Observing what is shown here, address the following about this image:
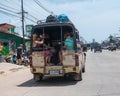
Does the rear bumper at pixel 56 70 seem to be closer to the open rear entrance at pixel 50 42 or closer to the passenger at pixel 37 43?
the open rear entrance at pixel 50 42

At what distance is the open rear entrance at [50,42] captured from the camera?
18594 mm

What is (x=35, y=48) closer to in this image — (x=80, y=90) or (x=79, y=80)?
(x=79, y=80)

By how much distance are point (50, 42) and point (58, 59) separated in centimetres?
165

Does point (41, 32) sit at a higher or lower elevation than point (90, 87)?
higher

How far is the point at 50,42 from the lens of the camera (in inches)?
799

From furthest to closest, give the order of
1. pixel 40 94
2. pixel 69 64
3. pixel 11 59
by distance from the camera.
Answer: pixel 11 59 < pixel 69 64 < pixel 40 94

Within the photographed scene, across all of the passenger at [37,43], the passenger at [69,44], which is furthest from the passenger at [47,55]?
the passenger at [69,44]

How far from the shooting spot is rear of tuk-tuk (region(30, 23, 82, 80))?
17.8 metres

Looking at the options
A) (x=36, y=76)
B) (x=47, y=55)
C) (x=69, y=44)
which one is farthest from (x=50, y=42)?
(x=69, y=44)

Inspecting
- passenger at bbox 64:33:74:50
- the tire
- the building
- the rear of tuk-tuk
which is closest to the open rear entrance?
→ the rear of tuk-tuk

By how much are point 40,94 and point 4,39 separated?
38312 mm

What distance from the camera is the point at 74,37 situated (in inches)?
717

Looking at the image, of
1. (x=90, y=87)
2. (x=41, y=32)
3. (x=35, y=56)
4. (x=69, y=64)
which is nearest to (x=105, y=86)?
(x=90, y=87)

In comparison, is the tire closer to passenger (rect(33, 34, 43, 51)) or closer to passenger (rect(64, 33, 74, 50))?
passenger (rect(33, 34, 43, 51))
